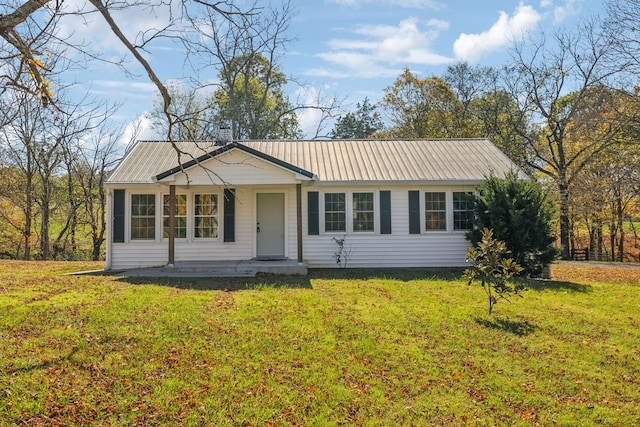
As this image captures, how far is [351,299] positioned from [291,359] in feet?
11.3

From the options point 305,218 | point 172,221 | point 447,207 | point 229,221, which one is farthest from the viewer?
point 447,207

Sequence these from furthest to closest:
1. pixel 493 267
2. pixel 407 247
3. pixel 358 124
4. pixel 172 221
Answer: pixel 358 124, pixel 407 247, pixel 172 221, pixel 493 267

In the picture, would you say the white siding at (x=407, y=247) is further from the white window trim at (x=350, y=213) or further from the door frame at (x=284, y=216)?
the door frame at (x=284, y=216)

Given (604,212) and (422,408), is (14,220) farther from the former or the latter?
(604,212)

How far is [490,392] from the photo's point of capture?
4938 millimetres

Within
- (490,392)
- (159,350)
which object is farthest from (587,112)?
(159,350)

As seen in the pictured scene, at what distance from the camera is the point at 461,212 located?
1371 centimetres

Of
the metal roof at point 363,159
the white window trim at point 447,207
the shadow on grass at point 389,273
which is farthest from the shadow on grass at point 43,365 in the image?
the white window trim at point 447,207

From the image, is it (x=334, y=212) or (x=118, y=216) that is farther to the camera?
(x=334, y=212)

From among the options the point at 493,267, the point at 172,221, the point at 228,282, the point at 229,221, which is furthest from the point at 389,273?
the point at 172,221

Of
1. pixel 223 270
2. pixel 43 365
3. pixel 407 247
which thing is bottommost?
pixel 43 365

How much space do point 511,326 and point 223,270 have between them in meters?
7.40

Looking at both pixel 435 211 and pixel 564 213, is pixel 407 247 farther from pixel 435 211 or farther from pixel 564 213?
pixel 564 213

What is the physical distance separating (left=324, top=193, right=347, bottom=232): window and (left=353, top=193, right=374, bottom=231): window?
34 centimetres
